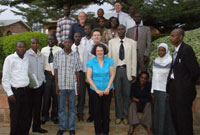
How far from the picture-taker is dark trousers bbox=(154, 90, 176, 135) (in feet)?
15.8

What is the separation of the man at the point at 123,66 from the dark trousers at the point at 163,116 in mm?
697

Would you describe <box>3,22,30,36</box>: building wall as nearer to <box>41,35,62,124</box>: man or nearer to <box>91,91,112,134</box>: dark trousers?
<box>41,35,62,124</box>: man

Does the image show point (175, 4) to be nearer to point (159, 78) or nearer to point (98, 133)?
point (159, 78)

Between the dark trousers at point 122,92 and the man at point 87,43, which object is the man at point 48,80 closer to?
the man at point 87,43

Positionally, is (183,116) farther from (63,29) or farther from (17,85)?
(63,29)

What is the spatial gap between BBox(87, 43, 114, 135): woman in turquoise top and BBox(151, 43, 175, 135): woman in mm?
1038

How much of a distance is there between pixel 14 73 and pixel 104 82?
172 centimetres

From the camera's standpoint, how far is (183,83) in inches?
155

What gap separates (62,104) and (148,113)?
6.05ft

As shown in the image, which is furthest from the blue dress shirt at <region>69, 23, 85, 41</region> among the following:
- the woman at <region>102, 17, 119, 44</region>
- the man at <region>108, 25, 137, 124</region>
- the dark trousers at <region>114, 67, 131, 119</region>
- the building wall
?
the building wall

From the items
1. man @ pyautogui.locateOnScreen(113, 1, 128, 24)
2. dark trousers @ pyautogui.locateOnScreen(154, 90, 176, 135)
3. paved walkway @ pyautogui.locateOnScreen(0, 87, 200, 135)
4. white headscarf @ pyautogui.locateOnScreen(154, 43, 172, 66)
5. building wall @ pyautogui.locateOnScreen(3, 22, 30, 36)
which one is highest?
building wall @ pyautogui.locateOnScreen(3, 22, 30, 36)

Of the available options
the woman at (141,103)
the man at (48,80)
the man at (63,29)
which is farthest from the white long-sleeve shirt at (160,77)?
the man at (63,29)

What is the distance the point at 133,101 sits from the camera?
5.21 meters

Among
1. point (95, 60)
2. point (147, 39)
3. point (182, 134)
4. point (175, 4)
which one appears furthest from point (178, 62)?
point (175, 4)
